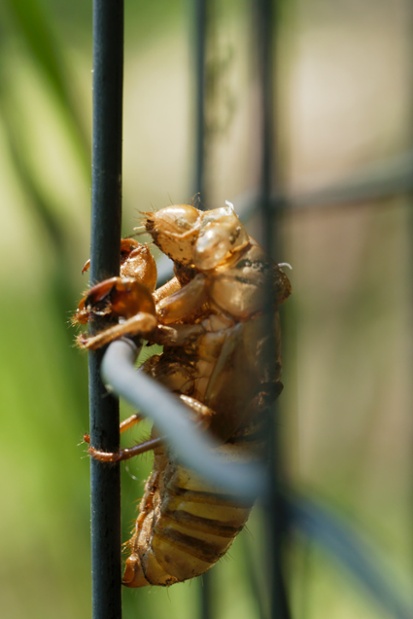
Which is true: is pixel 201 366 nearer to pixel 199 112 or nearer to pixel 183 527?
pixel 183 527

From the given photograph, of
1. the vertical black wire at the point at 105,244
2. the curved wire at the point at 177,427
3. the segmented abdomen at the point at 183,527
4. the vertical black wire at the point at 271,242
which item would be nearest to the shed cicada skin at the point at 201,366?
the segmented abdomen at the point at 183,527

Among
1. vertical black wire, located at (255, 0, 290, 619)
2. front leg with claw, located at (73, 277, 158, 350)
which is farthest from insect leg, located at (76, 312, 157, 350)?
vertical black wire, located at (255, 0, 290, 619)

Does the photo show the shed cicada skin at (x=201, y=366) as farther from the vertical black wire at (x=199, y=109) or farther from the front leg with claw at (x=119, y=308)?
the vertical black wire at (x=199, y=109)

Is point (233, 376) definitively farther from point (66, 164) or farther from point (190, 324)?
point (66, 164)

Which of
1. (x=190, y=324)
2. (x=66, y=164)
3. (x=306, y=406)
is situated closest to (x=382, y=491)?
(x=306, y=406)

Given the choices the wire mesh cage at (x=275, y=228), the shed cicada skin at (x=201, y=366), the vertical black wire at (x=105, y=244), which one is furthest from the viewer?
the shed cicada skin at (x=201, y=366)

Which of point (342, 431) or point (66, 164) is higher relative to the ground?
point (66, 164)
